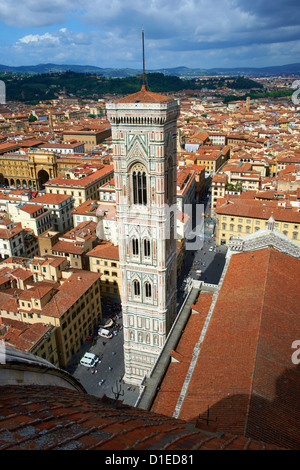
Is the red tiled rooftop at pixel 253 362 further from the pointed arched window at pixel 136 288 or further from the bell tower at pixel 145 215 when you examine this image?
the pointed arched window at pixel 136 288

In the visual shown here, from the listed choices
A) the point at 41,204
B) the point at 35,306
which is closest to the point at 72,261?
the point at 35,306

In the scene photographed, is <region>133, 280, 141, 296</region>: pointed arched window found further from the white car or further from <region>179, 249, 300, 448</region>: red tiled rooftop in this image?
the white car

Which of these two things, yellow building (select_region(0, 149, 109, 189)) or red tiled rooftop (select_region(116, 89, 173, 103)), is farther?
yellow building (select_region(0, 149, 109, 189))

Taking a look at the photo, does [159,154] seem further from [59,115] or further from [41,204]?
[59,115]

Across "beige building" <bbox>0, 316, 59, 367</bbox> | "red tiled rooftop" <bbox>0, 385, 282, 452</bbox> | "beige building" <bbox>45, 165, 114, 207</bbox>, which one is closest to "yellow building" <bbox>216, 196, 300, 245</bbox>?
"beige building" <bbox>45, 165, 114, 207</bbox>

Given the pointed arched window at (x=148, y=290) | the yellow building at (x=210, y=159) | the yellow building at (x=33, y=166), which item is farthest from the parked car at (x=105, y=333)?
the yellow building at (x=210, y=159)

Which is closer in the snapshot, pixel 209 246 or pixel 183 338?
pixel 183 338

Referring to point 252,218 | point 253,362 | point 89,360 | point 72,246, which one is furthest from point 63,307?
point 252,218
